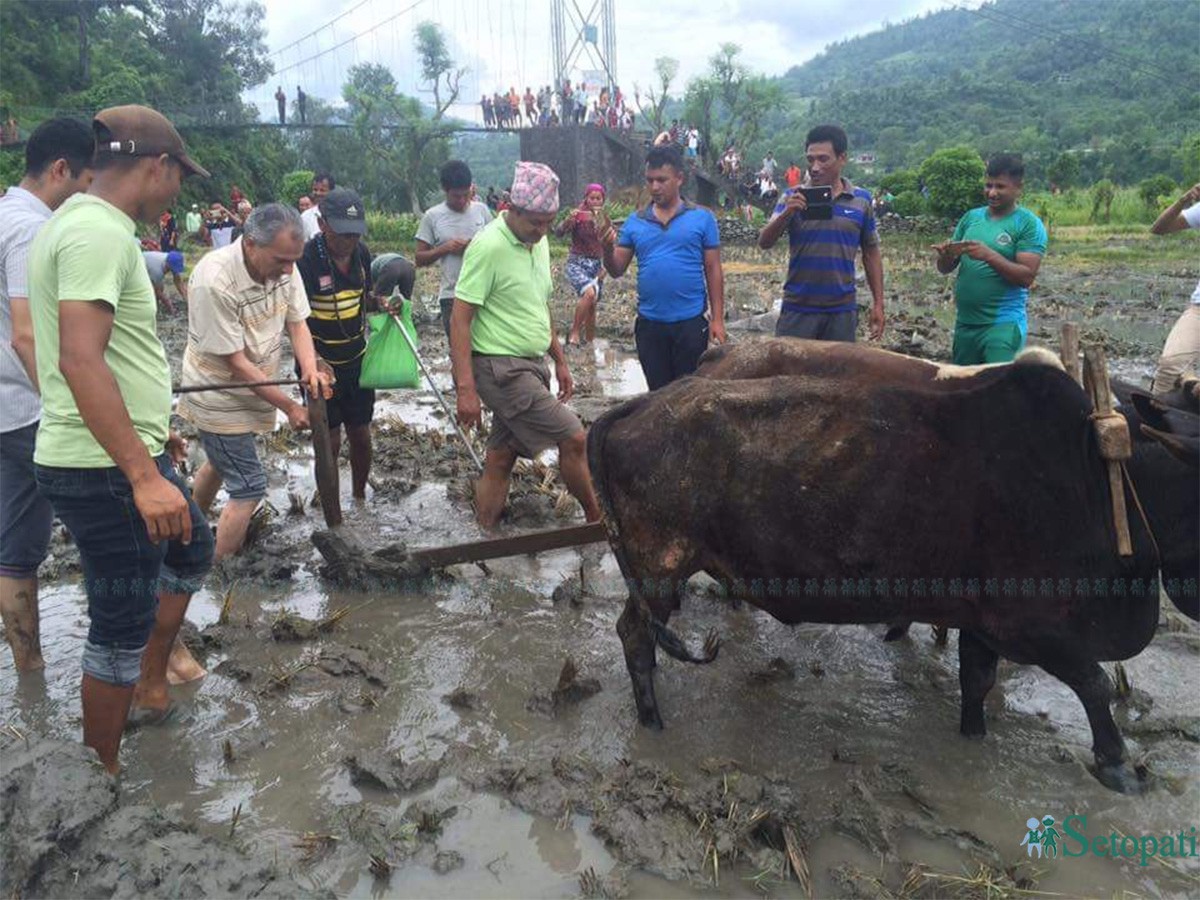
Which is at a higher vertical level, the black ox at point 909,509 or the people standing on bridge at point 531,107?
the people standing on bridge at point 531,107

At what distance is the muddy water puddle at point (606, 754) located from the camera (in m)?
3.01

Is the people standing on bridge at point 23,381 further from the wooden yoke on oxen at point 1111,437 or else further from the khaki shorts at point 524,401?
the wooden yoke on oxen at point 1111,437

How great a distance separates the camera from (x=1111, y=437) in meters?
3.03

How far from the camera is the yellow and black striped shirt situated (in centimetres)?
573

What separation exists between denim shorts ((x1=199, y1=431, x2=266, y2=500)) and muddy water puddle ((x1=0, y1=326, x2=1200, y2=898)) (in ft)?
2.16

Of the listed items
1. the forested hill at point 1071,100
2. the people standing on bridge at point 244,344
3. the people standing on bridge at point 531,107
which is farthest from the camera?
the forested hill at point 1071,100

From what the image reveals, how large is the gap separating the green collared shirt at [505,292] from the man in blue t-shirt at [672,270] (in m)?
0.77

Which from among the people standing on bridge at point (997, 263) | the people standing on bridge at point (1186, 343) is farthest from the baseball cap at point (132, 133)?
the people standing on bridge at point (1186, 343)

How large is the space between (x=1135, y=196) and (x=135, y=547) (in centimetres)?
3465

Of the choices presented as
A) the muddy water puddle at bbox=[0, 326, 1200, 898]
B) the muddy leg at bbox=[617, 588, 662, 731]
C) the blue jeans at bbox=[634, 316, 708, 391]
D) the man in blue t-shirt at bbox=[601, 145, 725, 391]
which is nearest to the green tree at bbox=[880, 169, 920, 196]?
the man in blue t-shirt at bbox=[601, 145, 725, 391]

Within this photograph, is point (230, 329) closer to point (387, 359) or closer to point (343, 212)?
point (343, 212)

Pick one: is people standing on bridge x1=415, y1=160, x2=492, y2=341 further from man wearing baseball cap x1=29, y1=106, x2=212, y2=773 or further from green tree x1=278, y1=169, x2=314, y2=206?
green tree x1=278, y1=169, x2=314, y2=206

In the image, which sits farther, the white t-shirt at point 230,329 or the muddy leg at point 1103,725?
the white t-shirt at point 230,329

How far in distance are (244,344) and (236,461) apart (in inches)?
25.0
